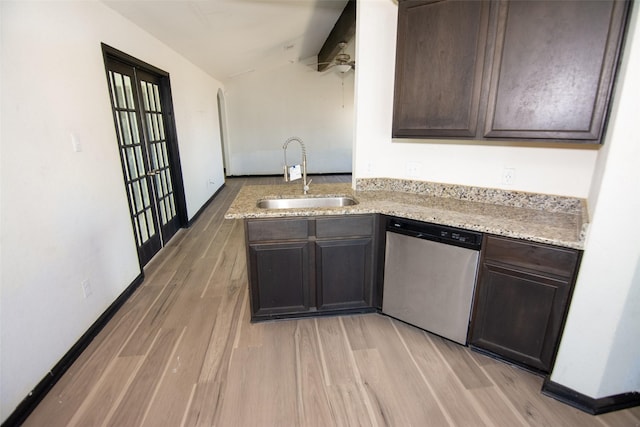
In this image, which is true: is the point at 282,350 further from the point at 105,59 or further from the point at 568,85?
the point at 105,59

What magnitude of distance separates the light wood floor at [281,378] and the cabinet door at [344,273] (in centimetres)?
15

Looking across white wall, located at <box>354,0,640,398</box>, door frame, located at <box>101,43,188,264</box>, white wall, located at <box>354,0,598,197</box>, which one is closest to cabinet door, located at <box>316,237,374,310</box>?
white wall, located at <box>354,0,598,197</box>

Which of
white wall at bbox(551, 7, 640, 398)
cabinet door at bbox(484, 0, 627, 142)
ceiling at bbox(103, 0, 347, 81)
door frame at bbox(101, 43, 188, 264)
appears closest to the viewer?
white wall at bbox(551, 7, 640, 398)

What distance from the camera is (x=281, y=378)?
5.82 ft

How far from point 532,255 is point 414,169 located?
1.07 metres

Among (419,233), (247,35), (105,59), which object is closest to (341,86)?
(247,35)

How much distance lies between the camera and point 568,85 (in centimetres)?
154

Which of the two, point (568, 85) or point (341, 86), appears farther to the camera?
point (341, 86)

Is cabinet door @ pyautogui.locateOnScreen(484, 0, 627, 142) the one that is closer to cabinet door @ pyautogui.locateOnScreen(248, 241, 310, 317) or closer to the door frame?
cabinet door @ pyautogui.locateOnScreen(248, 241, 310, 317)

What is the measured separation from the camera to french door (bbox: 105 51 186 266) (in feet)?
9.16

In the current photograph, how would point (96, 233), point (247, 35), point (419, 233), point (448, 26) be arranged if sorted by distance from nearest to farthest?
1. point (448, 26)
2. point (419, 233)
3. point (96, 233)
4. point (247, 35)

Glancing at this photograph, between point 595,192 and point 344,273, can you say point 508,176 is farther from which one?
point 344,273

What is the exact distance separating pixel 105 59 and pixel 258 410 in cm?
272

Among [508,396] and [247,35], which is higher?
[247,35]
